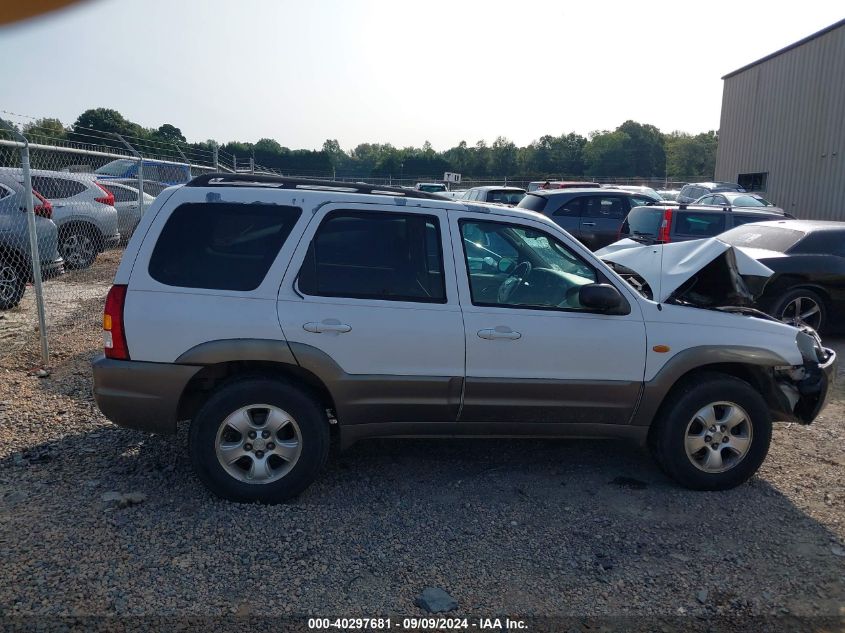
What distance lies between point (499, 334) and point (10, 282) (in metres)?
7.24

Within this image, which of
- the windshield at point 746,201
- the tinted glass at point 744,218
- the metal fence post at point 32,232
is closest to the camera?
the metal fence post at point 32,232

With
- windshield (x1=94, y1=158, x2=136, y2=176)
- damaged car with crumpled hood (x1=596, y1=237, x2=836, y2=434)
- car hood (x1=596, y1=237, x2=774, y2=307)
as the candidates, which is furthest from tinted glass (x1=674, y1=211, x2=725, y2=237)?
windshield (x1=94, y1=158, x2=136, y2=176)

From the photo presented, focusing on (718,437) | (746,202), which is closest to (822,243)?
(718,437)

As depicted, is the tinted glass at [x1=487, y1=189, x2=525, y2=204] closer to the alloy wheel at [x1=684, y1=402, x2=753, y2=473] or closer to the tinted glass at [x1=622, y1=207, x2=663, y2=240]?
the tinted glass at [x1=622, y1=207, x2=663, y2=240]

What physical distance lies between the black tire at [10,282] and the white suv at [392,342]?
18.7 ft

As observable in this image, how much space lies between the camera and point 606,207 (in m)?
13.3

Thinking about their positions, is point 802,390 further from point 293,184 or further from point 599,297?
point 293,184

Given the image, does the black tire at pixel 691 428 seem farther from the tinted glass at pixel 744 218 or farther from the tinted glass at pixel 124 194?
the tinted glass at pixel 124 194

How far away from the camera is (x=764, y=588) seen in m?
3.36

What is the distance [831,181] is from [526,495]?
856 inches

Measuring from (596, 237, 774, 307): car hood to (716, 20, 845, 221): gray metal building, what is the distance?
1887 cm

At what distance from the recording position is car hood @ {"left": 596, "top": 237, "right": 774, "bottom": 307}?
4535 mm

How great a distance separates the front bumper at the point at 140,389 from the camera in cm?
387

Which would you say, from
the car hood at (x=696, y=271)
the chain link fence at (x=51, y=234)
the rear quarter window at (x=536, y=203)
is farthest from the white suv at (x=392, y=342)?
the rear quarter window at (x=536, y=203)
